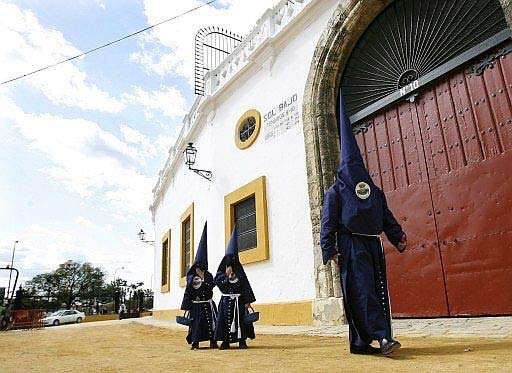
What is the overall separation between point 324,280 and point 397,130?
2579 mm

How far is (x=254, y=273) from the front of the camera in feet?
26.1

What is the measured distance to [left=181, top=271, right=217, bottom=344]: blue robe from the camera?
4770 millimetres

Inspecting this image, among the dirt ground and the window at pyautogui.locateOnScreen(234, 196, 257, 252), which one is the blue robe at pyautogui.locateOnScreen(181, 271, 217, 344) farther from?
the window at pyautogui.locateOnScreen(234, 196, 257, 252)

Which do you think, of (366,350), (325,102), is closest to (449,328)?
(366,350)

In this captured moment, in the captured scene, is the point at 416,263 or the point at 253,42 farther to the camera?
the point at 253,42

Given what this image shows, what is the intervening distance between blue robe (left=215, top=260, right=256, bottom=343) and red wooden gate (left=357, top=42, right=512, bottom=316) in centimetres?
238

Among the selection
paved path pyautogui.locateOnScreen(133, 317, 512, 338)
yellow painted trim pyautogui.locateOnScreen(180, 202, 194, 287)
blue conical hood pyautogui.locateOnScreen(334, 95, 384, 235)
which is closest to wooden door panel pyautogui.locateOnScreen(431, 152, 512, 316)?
paved path pyautogui.locateOnScreen(133, 317, 512, 338)

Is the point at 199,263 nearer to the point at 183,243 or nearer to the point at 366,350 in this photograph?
the point at 366,350

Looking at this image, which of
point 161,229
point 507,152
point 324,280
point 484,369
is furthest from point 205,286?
point 161,229

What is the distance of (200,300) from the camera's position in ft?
16.5

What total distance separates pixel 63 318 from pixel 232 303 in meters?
24.9

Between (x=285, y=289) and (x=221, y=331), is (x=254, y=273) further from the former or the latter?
(x=221, y=331)

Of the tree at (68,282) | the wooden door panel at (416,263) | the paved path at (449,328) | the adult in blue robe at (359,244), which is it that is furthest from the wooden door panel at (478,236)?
the tree at (68,282)

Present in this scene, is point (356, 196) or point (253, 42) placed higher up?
point (253, 42)
